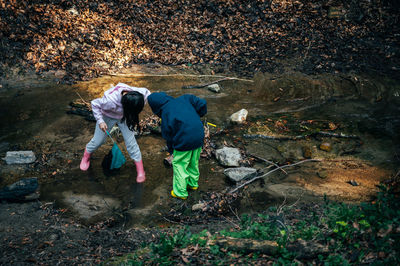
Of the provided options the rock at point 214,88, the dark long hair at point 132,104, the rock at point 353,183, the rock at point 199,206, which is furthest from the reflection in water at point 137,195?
the rock at point 214,88

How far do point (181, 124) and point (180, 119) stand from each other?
0.23 ft

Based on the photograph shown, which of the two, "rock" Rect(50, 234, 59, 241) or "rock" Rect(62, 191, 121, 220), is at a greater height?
"rock" Rect(50, 234, 59, 241)

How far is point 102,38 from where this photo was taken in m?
8.43

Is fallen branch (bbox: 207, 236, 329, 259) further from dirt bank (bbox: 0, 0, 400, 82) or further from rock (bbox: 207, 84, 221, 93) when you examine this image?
dirt bank (bbox: 0, 0, 400, 82)

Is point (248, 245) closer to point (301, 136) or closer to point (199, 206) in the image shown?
point (199, 206)

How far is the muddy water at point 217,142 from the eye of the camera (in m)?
4.26

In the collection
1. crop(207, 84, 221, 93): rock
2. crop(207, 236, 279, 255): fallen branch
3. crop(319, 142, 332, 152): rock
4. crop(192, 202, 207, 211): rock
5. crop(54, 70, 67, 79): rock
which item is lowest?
crop(192, 202, 207, 211): rock

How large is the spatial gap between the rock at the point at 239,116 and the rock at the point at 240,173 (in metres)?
1.56

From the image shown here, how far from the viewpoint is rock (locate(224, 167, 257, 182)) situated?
4.48m

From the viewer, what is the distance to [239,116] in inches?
236

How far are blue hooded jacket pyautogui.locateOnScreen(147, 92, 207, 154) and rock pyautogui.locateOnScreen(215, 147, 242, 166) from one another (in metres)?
1.13

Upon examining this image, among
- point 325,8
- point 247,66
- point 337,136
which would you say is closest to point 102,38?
point 247,66

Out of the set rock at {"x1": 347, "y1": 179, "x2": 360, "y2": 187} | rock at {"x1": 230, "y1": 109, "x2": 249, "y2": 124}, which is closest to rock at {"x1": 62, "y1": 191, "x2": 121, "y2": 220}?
rock at {"x1": 230, "y1": 109, "x2": 249, "y2": 124}

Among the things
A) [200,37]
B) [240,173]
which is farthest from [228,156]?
[200,37]
